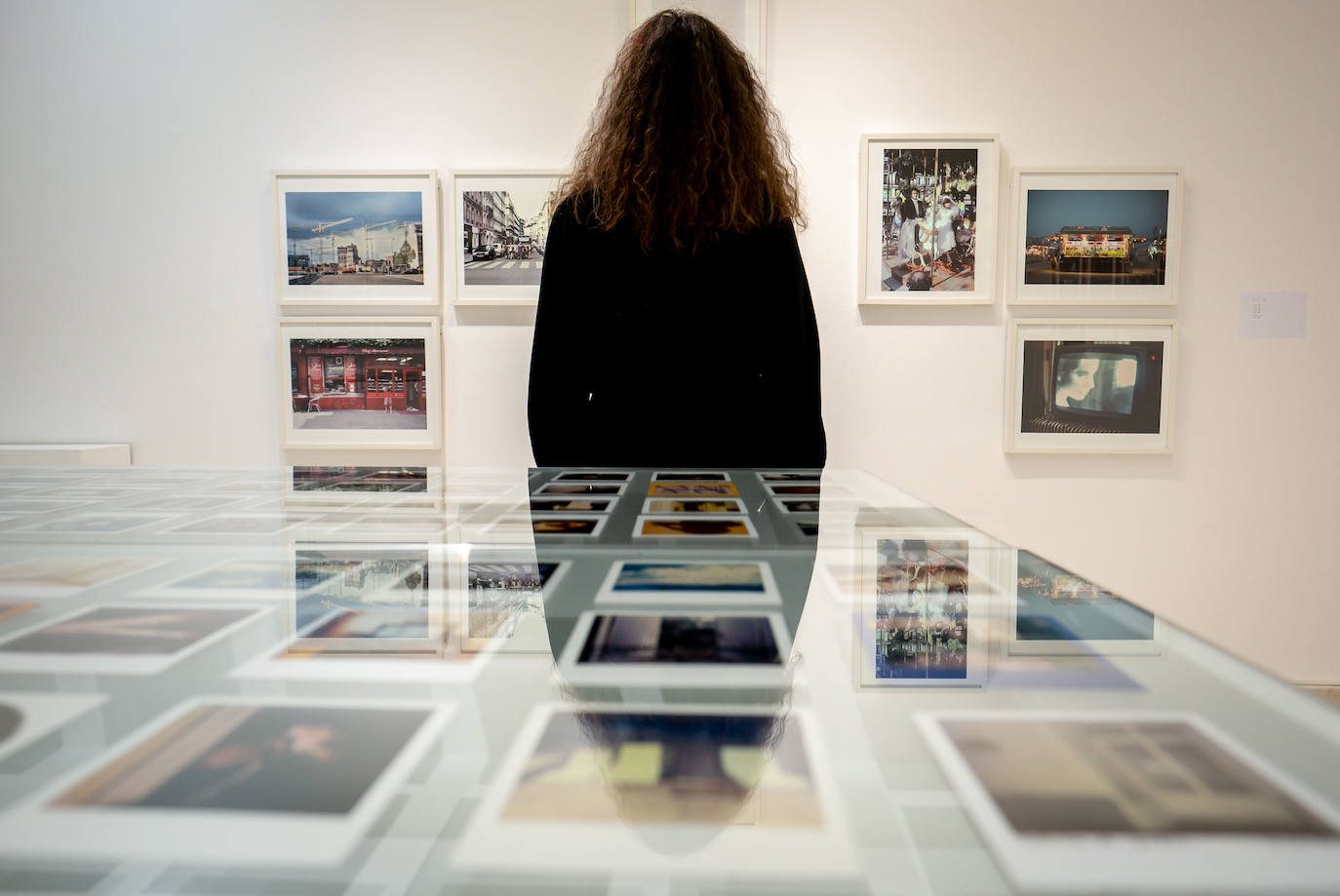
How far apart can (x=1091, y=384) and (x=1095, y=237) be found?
1.66 feet

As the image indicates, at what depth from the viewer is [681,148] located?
5.08 ft

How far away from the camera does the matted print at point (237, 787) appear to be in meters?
0.22

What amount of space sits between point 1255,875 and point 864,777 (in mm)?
103

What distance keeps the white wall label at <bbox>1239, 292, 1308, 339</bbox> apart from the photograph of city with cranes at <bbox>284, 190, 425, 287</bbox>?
9.49 ft

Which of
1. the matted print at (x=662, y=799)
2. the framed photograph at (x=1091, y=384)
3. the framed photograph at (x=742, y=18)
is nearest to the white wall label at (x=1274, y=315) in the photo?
the framed photograph at (x=1091, y=384)

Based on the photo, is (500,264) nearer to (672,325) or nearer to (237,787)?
(672,325)

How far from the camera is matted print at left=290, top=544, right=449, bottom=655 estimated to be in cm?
39

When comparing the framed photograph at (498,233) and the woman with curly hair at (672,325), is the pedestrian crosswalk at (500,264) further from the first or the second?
the woman with curly hair at (672,325)

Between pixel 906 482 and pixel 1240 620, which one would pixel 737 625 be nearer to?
pixel 906 482

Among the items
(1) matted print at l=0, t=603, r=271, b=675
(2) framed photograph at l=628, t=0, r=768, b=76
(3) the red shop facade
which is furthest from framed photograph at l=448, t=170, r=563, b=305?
(1) matted print at l=0, t=603, r=271, b=675

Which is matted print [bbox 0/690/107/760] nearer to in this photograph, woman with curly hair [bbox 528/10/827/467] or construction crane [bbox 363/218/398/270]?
woman with curly hair [bbox 528/10/827/467]

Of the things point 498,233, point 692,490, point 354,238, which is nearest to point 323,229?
point 354,238

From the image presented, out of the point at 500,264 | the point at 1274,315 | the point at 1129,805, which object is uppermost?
the point at 500,264

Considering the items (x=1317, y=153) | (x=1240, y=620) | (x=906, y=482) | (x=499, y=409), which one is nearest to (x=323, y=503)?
(x=499, y=409)
